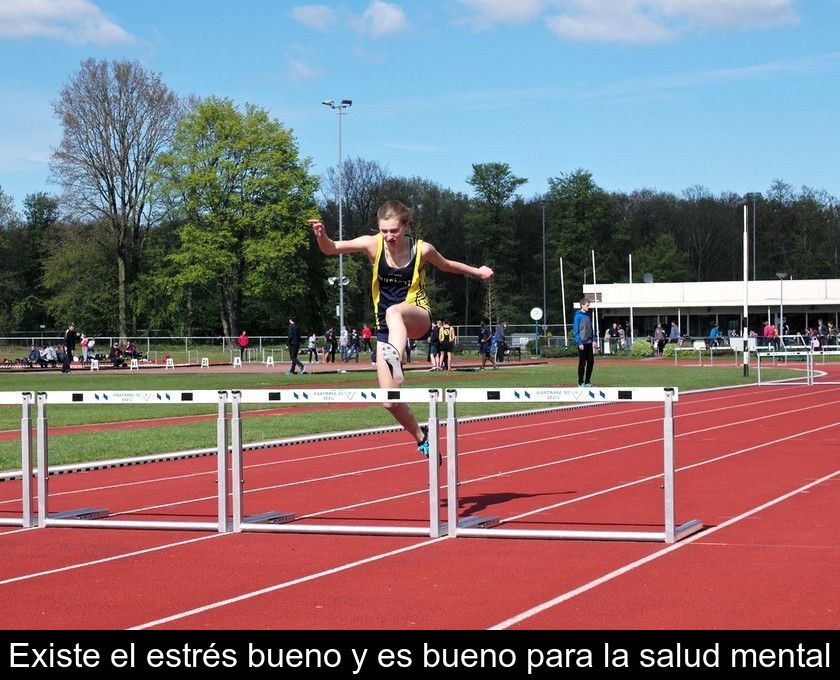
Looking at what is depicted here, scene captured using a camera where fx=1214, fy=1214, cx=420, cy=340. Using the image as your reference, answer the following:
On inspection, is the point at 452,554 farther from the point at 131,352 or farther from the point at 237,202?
the point at 237,202

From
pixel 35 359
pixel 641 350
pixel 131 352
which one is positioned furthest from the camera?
pixel 641 350

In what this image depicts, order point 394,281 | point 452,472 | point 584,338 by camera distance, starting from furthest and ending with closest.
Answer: point 584,338 → point 394,281 → point 452,472

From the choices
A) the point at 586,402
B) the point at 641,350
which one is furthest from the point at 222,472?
the point at 641,350

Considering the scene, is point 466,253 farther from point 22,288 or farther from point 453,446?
point 453,446

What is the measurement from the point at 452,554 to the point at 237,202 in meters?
67.0

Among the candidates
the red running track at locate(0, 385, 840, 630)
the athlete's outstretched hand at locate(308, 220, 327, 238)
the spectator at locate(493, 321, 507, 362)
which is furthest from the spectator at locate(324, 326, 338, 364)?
the athlete's outstretched hand at locate(308, 220, 327, 238)

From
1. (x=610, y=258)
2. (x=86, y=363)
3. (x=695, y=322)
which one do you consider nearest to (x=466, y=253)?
(x=610, y=258)

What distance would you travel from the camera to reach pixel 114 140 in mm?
68062

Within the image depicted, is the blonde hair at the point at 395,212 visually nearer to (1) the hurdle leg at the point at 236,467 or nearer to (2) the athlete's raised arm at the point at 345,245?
(2) the athlete's raised arm at the point at 345,245

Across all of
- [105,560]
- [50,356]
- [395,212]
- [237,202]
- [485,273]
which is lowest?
[105,560]

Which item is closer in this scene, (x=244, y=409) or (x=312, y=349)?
(x=244, y=409)

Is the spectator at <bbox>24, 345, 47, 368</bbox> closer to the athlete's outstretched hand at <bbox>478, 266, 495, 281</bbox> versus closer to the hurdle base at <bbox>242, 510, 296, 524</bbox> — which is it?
the hurdle base at <bbox>242, 510, 296, 524</bbox>

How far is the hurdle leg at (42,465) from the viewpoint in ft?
30.4

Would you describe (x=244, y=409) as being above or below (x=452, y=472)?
below
